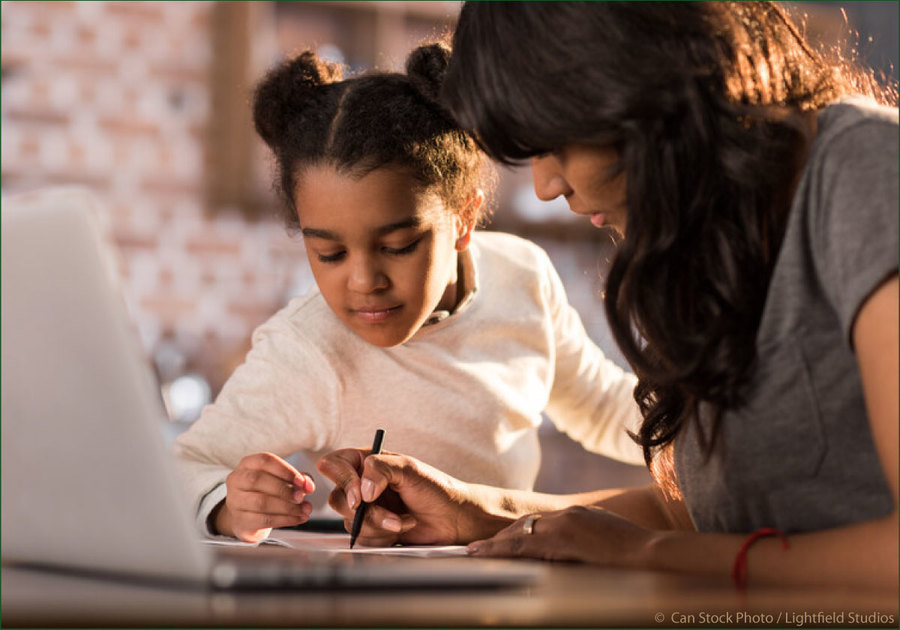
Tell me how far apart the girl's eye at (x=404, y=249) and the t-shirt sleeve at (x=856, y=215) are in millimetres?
606

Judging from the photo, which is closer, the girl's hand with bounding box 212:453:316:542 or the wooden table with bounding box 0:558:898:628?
the wooden table with bounding box 0:558:898:628

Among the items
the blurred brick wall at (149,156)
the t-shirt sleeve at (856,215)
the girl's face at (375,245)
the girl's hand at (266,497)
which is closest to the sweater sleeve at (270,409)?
the girl's face at (375,245)

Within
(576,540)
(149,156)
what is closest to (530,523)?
(576,540)

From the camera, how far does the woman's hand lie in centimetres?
108

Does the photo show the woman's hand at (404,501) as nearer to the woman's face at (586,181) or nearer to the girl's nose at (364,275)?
the girl's nose at (364,275)

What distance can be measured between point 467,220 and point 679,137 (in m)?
0.60

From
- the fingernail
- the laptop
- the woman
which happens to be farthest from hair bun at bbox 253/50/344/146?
the laptop

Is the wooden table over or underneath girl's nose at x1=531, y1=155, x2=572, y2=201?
underneath

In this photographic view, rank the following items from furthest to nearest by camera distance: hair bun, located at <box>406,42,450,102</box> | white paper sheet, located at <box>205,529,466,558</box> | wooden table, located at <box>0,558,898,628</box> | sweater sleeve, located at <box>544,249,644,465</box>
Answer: sweater sleeve, located at <box>544,249,644,465</box>
hair bun, located at <box>406,42,450,102</box>
white paper sheet, located at <box>205,529,466,558</box>
wooden table, located at <box>0,558,898,628</box>

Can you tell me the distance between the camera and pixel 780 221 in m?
0.89

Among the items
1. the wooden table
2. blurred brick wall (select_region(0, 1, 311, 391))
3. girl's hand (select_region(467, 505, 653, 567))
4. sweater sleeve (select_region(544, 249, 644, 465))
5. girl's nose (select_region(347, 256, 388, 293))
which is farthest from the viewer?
blurred brick wall (select_region(0, 1, 311, 391))

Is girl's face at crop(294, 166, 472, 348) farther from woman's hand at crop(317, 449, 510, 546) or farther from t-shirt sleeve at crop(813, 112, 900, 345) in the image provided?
Answer: t-shirt sleeve at crop(813, 112, 900, 345)

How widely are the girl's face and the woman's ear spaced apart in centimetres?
8

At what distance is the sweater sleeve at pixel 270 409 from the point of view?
4.44ft
